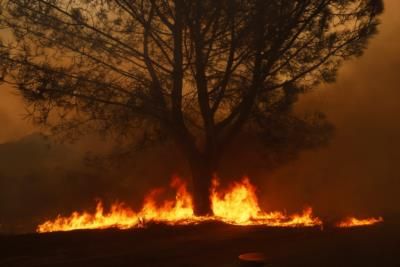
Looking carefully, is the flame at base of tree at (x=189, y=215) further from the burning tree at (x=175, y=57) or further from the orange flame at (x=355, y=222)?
the burning tree at (x=175, y=57)

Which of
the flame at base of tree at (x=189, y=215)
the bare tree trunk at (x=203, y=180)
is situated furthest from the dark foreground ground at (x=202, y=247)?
the bare tree trunk at (x=203, y=180)

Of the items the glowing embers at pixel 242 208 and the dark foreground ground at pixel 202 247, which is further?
the glowing embers at pixel 242 208

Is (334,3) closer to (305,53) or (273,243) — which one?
(305,53)

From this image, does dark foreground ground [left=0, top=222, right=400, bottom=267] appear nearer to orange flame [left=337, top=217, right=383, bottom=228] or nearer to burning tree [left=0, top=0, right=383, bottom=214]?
orange flame [left=337, top=217, right=383, bottom=228]

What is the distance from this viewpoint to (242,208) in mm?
11180

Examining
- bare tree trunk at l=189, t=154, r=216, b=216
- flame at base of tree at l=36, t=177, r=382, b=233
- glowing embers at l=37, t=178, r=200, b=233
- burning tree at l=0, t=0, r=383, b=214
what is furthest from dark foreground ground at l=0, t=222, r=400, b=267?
burning tree at l=0, t=0, r=383, b=214

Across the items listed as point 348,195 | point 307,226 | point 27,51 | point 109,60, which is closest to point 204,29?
point 109,60

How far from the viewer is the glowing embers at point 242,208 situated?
1022 centimetres

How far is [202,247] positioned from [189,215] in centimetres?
330

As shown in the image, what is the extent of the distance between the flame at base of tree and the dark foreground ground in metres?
0.94

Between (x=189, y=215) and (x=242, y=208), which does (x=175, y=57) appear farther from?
(x=242, y=208)

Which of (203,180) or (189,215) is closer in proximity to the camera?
(203,180)

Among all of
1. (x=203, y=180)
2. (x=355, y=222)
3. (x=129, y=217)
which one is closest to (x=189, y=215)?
(x=203, y=180)

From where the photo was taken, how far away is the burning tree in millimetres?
9648
